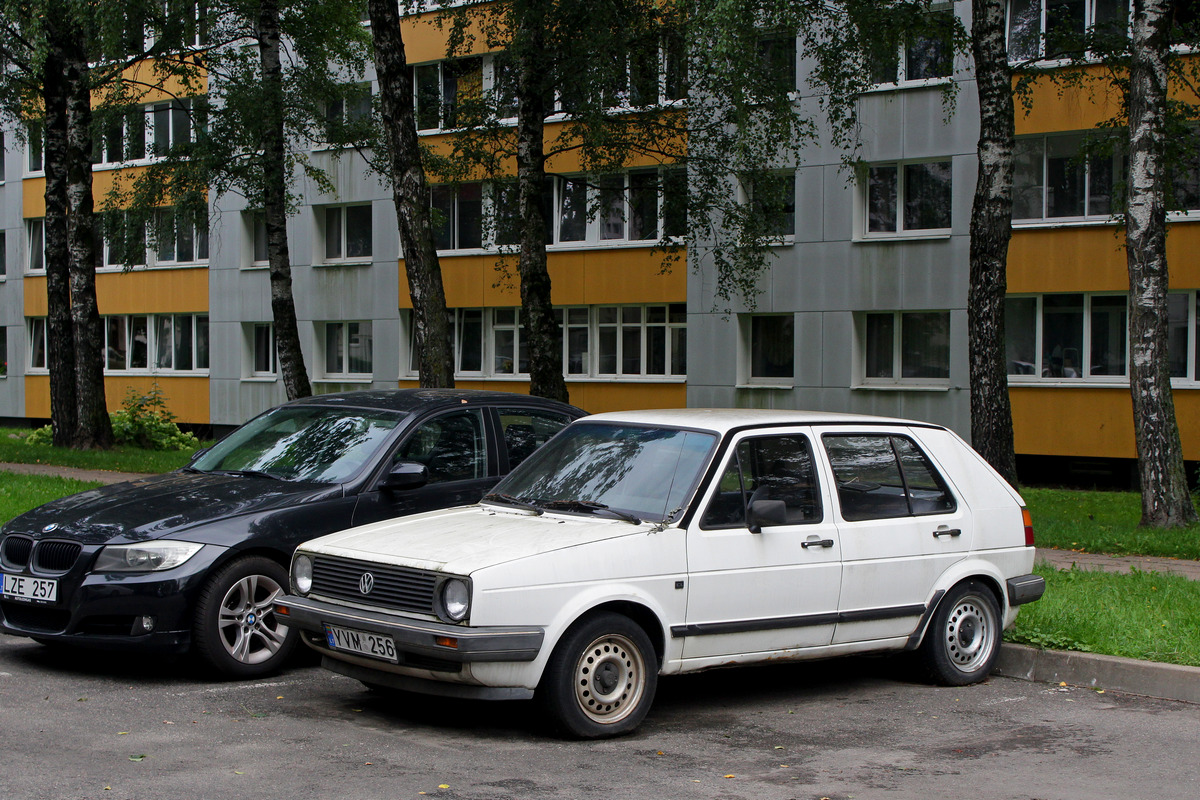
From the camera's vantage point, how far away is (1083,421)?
2381cm

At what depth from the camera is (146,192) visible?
24.1 metres

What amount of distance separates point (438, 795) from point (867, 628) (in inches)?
116

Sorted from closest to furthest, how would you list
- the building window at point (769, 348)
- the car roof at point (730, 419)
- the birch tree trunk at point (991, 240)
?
the car roof at point (730, 419)
the birch tree trunk at point (991, 240)
the building window at point (769, 348)

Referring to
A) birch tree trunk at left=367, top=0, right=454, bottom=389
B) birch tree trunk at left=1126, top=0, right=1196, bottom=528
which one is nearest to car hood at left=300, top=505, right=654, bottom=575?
birch tree trunk at left=1126, top=0, right=1196, bottom=528

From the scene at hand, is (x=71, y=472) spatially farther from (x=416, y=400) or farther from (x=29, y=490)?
(x=416, y=400)

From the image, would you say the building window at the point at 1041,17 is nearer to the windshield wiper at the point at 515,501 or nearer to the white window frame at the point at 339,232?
the white window frame at the point at 339,232

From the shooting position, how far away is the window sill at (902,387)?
25.3 meters

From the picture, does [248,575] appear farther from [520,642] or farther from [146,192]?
[146,192]

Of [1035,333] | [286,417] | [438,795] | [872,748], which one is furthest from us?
[1035,333]

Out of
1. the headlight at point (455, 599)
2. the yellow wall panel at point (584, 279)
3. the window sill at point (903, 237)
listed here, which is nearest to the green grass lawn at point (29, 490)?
the headlight at point (455, 599)

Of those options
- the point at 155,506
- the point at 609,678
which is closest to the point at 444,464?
the point at 155,506

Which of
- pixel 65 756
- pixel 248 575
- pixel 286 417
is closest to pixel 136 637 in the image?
pixel 248 575

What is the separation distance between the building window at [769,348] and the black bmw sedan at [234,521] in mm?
19267

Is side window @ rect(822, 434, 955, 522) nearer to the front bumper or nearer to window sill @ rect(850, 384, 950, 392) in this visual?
the front bumper
